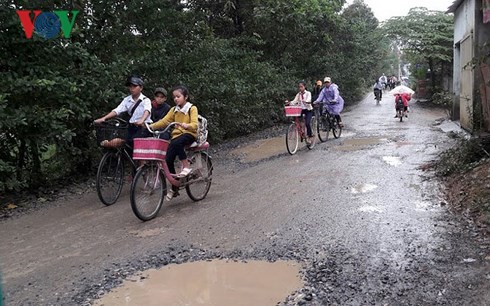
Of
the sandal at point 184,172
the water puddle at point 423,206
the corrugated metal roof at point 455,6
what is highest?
the corrugated metal roof at point 455,6

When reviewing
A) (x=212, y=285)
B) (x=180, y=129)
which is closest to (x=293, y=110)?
(x=180, y=129)

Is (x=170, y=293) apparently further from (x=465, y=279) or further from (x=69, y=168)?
(x=69, y=168)

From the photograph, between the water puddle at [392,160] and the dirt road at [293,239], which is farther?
the water puddle at [392,160]

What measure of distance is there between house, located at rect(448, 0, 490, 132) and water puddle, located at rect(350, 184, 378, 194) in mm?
3350

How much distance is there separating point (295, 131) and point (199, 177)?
4.85 m

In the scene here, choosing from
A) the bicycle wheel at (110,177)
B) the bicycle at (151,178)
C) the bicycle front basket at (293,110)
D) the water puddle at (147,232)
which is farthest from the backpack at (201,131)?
the bicycle front basket at (293,110)

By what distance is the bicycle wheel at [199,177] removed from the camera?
7.06 metres

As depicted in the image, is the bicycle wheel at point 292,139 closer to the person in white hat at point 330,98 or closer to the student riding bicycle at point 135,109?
the person in white hat at point 330,98

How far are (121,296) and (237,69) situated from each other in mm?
12321

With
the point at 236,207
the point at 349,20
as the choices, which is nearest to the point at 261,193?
the point at 236,207

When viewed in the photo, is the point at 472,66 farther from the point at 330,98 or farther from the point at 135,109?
the point at 135,109

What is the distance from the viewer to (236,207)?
677 centimetres

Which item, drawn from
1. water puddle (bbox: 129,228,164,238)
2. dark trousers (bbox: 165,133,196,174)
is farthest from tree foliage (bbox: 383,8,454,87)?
water puddle (bbox: 129,228,164,238)

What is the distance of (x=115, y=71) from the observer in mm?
8383
